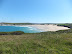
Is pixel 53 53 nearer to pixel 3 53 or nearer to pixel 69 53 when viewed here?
pixel 69 53

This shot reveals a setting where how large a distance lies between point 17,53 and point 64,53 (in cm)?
Answer: 469

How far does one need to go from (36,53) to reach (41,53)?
1.62ft

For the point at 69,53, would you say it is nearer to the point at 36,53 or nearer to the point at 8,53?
the point at 36,53

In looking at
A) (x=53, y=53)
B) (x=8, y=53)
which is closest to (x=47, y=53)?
(x=53, y=53)

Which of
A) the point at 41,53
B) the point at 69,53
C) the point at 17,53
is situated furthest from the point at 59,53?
the point at 17,53

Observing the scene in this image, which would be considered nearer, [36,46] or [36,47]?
[36,47]

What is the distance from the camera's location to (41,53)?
6699 mm

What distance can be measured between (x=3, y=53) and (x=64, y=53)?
6.01m

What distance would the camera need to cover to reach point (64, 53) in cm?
685

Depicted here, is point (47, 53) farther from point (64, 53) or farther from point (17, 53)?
point (17, 53)

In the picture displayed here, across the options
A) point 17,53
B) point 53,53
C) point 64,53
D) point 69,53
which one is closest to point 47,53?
point 53,53

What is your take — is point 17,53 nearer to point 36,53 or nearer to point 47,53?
point 36,53

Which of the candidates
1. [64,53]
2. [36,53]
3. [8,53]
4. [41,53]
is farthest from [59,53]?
[8,53]

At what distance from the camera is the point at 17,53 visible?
6.65m
